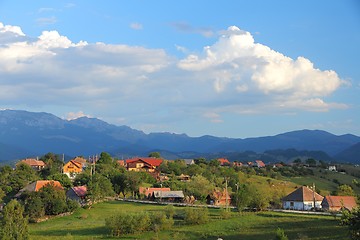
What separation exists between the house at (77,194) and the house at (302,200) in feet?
89.8

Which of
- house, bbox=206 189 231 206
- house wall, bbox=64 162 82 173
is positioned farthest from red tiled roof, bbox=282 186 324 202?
house wall, bbox=64 162 82 173

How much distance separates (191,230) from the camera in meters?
45.2

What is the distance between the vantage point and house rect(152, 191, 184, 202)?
234 ft

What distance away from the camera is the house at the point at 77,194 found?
6743 cm

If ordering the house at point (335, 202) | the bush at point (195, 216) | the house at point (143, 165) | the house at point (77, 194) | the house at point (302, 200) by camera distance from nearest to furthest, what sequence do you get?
the bush at point (195, 216) → the house at point (335, 202) → the house at point (302, 200) → the house at point (77, 194) → the house at point (143, 165)

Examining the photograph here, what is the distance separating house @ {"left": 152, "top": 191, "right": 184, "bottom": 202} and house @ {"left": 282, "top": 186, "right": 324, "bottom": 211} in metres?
15.2

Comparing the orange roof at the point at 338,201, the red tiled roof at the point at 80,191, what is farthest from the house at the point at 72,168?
the orange roof at the point at 338,201

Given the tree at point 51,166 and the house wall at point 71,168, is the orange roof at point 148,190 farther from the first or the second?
the house wall at point 71,168

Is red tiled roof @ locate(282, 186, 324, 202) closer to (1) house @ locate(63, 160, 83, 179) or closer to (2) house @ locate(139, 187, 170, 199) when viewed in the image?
(2) house @ locate(139, 187, 170, 199)

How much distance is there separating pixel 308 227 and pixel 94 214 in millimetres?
25410

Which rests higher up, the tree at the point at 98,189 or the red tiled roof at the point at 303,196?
the tree at the point at 98,189

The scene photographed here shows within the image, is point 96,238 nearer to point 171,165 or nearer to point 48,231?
point 48,231

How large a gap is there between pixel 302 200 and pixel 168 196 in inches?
756

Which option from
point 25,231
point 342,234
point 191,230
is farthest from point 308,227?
point 25,231
